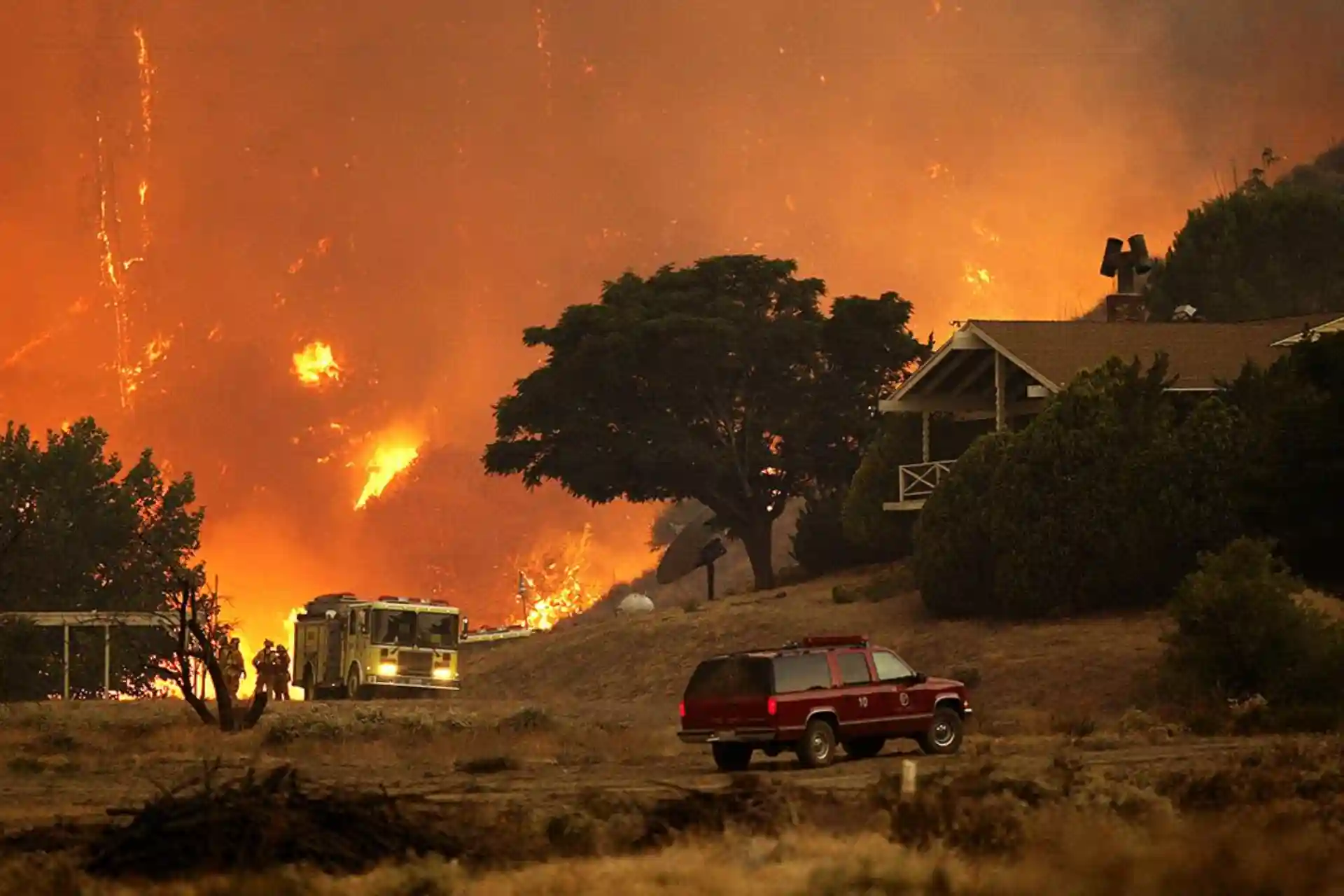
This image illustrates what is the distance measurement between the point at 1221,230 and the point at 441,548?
9490 cm

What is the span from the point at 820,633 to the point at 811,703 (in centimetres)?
2566

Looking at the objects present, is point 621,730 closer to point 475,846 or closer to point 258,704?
point 258,704

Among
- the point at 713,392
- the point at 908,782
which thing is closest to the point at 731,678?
the point at 908,782

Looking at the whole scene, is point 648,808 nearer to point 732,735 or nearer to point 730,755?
point 732,735

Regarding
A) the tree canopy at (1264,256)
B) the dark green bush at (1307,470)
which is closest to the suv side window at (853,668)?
the dark green bush at (1307,470)

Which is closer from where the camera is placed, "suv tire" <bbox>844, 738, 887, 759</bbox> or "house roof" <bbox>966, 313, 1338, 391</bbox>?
"suv tire" <bbox>844, 738, 887, 759</bbox>

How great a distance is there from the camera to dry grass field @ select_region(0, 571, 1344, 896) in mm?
15820

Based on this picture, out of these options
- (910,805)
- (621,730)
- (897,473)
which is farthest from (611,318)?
(910,805)

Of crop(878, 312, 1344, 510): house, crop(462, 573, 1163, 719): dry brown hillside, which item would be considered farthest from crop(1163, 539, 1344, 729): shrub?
crop(878, 312, 1344, 510): house

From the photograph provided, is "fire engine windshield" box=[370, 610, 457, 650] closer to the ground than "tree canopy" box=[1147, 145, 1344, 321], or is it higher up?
closer to the ground

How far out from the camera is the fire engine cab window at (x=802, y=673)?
1201 inches

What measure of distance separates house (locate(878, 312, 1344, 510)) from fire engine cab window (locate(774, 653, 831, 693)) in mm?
26177

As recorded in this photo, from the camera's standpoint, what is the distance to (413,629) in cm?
5728

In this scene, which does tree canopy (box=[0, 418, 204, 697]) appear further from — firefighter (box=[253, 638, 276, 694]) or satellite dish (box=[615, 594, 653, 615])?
firefighter (box=[253, 638, 276, 694])
